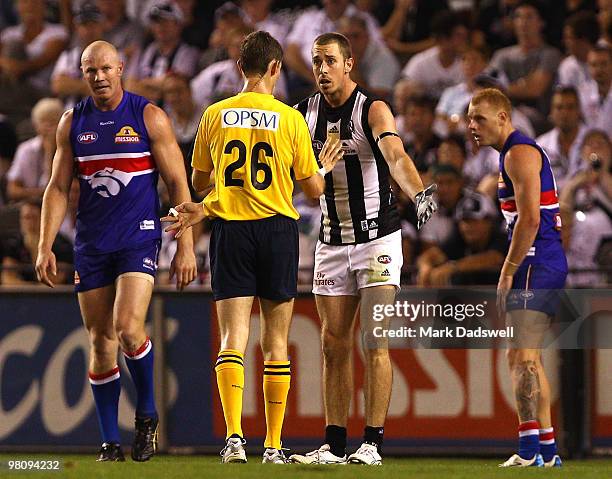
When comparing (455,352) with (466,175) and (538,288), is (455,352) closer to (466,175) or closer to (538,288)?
(538,288)

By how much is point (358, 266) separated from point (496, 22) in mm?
6926

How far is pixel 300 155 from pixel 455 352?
135 inches

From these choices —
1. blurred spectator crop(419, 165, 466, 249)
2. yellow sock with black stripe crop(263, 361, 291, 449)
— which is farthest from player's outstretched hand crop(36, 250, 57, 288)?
blurred spectator crop(419, 165, 466, 249)

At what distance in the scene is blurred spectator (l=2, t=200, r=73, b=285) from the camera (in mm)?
11602

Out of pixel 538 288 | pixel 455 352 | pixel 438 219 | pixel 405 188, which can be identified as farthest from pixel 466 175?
pixel 405 188

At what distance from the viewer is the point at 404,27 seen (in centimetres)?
1441

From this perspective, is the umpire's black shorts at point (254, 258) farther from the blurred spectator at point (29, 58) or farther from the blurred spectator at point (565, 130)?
the blurred spectator at point (29, 58)

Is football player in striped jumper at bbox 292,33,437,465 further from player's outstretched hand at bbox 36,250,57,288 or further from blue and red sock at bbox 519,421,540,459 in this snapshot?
player's outstretched hand at bbox 36,250,57,288

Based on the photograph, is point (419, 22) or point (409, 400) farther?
point (419, 22)

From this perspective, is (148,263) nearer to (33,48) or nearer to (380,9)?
(380,9)

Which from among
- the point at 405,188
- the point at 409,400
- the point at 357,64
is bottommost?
the point at 409,400

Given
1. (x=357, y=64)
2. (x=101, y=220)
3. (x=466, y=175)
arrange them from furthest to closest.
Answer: (x=357, y=64), (x=466, y=175), (x=101, y=220)

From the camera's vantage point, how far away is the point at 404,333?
32.2 ft

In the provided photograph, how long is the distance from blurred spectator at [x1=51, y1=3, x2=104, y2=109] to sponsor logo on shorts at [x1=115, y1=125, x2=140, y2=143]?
256 inches
